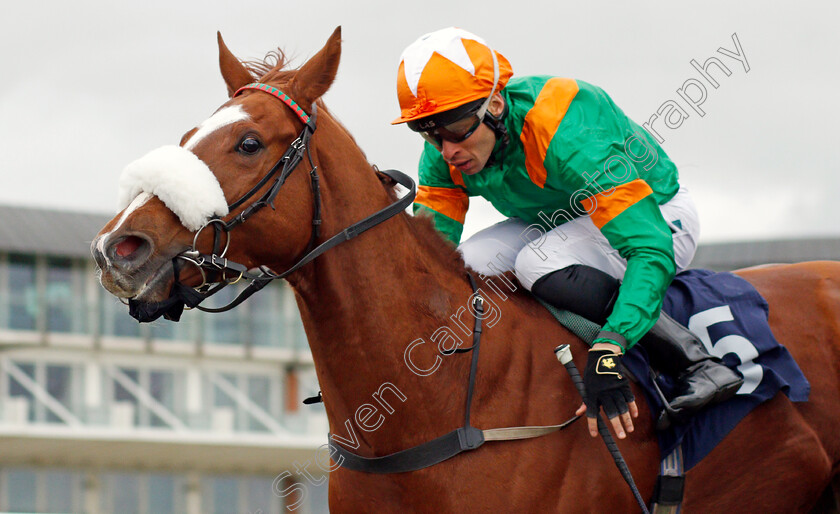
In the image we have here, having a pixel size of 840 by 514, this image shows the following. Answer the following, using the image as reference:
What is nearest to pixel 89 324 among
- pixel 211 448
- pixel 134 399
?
pixel 134 399

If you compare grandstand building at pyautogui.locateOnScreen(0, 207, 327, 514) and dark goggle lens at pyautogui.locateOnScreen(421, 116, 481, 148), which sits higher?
grandstand building at pyautogui.locateOnScreen(0, 207, 327, 514)

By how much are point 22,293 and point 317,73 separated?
22.8m

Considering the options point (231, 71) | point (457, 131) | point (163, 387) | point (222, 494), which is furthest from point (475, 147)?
point (222, 494)

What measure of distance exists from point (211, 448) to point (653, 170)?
22042 millimetres

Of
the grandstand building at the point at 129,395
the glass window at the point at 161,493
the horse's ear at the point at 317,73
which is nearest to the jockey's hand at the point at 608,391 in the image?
the horse's ear at the point at 317,73

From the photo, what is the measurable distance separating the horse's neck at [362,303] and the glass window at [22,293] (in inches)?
885

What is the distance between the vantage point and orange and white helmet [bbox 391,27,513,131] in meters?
3.50

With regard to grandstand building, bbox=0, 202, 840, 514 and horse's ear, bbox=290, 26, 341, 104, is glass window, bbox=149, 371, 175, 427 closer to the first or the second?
grandstand building, bbox=0, 202, 840, 514

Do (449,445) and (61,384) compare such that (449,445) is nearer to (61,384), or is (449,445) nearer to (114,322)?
(61,384)

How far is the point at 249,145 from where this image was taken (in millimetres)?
3152

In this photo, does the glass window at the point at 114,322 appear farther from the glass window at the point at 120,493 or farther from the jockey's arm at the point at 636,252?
the jockey's arm at the point at 636,252

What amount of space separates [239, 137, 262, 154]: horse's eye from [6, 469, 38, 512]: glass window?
22.2 metres

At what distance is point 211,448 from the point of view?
24.8 metres

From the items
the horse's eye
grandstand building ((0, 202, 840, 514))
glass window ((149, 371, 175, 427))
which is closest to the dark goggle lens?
the horse's eye
